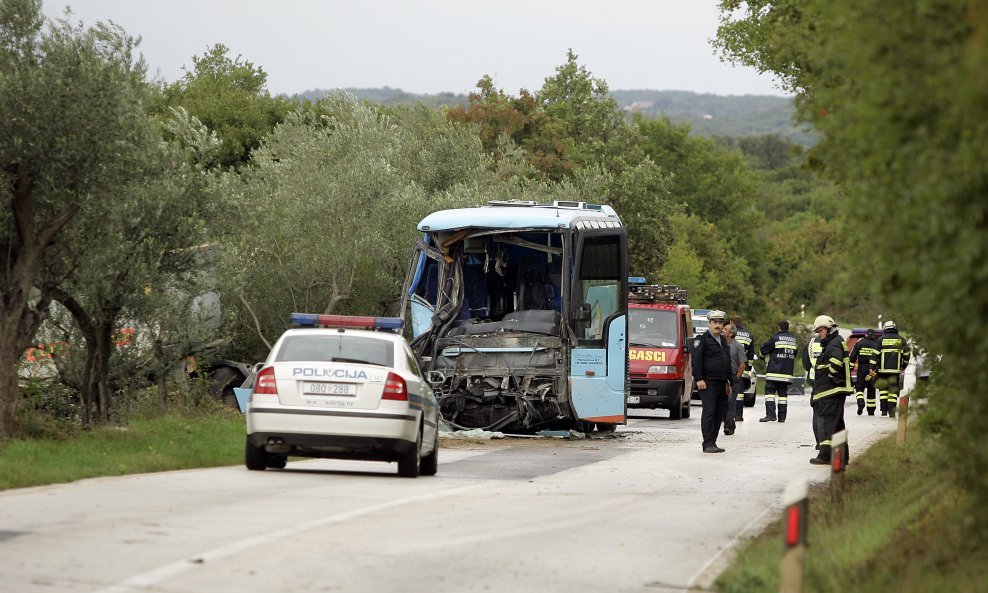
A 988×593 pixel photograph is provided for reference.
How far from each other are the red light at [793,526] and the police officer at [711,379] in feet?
44.9

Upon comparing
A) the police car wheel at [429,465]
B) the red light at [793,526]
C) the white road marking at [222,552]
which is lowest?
the police car wheel at [429,465]

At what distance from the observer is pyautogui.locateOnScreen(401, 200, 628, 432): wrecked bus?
73.0 ft

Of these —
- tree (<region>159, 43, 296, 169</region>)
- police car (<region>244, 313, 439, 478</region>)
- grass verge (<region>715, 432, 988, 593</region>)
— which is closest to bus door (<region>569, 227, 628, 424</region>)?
police car (<region>244, 313, 439, 478</region>)

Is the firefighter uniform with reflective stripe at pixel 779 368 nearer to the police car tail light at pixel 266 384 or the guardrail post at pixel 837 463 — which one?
the police car tail light at pixel 266 384

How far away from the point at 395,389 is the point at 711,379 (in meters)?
7.28

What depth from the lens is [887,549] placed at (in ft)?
29.8

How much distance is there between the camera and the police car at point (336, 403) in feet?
48.3

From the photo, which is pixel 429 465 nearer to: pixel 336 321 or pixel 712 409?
pixel 336 321

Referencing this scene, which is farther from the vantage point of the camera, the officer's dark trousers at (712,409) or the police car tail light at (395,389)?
the officer's dark trousers at (712,409)

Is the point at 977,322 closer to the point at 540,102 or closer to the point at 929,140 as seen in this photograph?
the point at 929,140

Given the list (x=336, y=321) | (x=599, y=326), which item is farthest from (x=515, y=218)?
(x=336, y=321)

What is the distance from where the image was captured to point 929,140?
693cm

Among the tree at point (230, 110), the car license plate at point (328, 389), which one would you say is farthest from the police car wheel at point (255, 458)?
the tree at point (230, 110)

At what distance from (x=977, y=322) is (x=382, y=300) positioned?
2632cm
